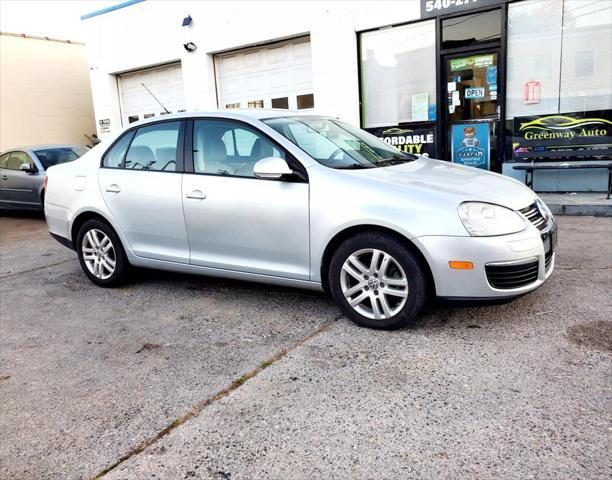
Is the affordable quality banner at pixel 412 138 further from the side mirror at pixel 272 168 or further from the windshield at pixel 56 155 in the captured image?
the side mirror at pixel 272 168

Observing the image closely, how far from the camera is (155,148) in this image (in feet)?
15.2

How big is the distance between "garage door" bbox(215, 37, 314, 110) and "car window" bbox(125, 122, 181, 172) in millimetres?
6690

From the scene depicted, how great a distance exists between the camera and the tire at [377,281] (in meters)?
3.47

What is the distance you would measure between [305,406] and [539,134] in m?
7.41

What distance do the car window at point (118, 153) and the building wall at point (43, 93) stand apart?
46.8 feet

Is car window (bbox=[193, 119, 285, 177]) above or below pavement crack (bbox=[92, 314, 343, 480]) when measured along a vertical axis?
above

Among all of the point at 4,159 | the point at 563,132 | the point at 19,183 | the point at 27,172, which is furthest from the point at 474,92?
the point at 4,159

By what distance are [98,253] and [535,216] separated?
3865 millimetres

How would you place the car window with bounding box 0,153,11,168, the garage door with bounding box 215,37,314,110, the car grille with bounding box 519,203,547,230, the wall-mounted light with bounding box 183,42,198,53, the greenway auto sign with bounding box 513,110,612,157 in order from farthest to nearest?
the wall-mounted light with bounding box 183,42,198,53 < the garage door with bounding box 215,37,314,110 < the car window with bounding box 0,153,11,168 < the greenway auto sign with bounding box 513,110,612,157 < the car grille with bounding box 519,203,547,230

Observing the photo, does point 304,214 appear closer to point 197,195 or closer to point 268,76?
point 197,195

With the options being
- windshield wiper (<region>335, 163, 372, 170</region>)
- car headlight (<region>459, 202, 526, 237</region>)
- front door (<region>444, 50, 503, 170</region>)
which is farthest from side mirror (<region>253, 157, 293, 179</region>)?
front door (<region>444, 50, 503, 170</region>)

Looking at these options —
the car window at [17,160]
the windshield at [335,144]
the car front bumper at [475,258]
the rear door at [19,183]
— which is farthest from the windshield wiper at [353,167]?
the car window at [17,160]

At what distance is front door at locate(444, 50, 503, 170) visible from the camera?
887 cm

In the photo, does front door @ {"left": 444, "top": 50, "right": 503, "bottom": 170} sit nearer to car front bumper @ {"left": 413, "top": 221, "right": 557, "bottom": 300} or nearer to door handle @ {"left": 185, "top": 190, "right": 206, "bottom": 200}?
car front bumper @ {"left": 413, "top": 221, "right": 557, "bottom": 300}
